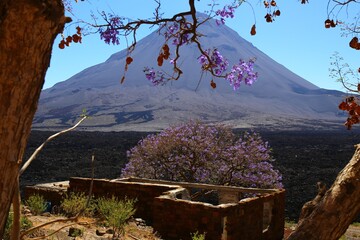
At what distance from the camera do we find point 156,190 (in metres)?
9.16

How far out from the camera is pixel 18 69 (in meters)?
1.58

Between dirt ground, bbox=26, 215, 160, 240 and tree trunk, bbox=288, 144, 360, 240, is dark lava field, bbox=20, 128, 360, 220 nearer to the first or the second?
dirt ground, bbox=26, 215, 160, 240

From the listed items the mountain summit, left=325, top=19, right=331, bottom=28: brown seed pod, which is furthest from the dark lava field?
the mountain summit

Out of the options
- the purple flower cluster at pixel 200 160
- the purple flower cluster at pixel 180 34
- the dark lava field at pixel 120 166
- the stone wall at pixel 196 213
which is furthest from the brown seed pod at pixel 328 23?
the dark lava field at pixel 120 166

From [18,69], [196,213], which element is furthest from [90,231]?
[18,69]

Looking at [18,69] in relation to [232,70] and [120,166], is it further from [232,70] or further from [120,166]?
[120,166]

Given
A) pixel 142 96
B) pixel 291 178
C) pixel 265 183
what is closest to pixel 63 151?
pixel 291 178

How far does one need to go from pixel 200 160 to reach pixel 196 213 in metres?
6.89

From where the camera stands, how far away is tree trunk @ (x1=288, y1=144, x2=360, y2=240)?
4051mm

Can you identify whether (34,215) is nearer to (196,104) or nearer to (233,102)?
(196,104)

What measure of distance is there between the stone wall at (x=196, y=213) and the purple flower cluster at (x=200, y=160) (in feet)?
13.1

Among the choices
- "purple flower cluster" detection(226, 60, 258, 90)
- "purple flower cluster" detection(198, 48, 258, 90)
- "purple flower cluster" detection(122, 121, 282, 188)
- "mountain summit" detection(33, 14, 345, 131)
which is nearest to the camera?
"purple flower cluster" detection(198, 48, 258, 90)

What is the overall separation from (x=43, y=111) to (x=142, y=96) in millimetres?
32004

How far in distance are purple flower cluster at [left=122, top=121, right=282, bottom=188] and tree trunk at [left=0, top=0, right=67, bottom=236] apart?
12.5m
